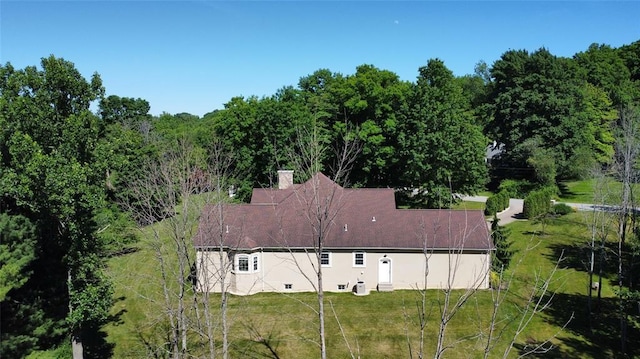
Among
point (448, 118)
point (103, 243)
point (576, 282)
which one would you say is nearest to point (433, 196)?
point (448, 118)

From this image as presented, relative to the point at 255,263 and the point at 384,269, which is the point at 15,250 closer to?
the point at 255,263

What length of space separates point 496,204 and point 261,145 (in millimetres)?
20703

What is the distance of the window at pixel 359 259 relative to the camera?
26.2 metres

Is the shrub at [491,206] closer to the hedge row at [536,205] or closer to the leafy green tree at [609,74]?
the hedge row at [536,205]

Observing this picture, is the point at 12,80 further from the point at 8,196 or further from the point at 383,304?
Answer: the point at 383,304

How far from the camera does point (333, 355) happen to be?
19.7 m

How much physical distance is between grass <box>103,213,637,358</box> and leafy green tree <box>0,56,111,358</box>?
206 centimetres

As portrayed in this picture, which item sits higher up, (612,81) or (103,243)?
(612,81)

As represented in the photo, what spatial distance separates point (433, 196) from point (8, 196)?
2839 centimetres

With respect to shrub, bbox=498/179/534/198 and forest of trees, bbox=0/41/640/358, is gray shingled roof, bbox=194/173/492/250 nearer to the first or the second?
forest of trees, bbox=0/41/640/358

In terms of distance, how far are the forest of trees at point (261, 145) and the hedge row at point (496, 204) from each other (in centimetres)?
220

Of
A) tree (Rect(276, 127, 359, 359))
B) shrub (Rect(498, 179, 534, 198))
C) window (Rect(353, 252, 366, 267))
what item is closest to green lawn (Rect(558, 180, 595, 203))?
shrub (Rect(498, 179, 534, 198))

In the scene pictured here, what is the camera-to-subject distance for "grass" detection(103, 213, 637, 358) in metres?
20.0

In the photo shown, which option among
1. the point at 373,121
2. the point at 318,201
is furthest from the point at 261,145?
the point at 318,201
